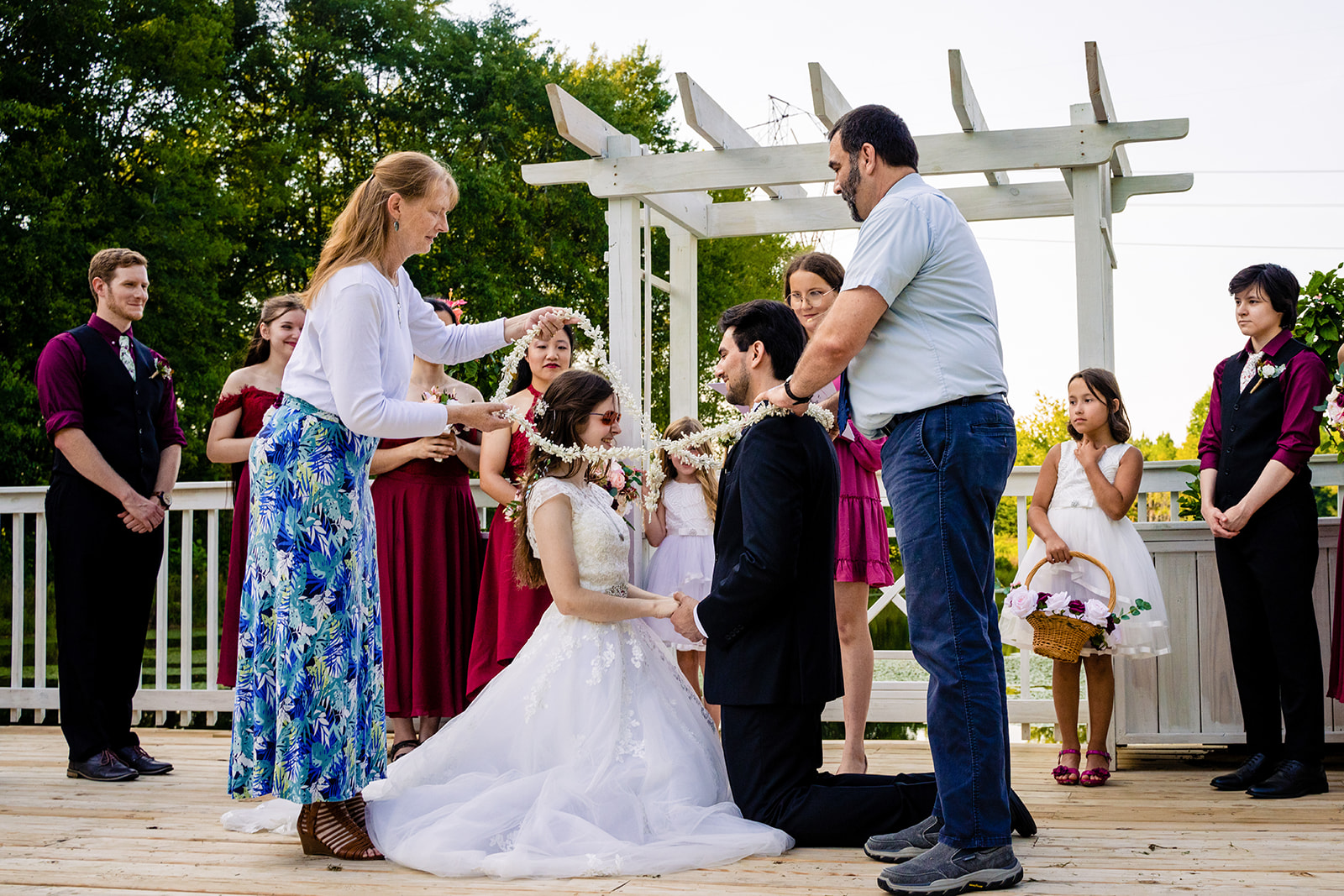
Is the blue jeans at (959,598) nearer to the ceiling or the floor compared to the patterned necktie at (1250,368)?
nearer to the floor

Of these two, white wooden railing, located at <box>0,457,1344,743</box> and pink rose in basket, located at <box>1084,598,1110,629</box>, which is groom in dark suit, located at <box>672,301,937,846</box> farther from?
white wooden railing, located at <box>0,457,1344,743</box>

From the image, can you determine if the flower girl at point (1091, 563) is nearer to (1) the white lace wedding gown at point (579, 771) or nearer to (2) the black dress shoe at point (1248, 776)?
(2) the black dress shoe at point (1248, 776)

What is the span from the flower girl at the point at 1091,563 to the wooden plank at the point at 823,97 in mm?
1389

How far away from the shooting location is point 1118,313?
1802 centimetres

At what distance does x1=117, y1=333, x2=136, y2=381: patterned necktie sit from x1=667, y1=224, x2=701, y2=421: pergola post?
8.36ft

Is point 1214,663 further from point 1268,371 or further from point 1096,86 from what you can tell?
point 1096,86

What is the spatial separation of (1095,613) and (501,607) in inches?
76.8

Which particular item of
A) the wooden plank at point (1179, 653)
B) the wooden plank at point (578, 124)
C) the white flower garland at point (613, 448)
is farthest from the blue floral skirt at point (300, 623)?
the wooden plank at point (1179, 653)

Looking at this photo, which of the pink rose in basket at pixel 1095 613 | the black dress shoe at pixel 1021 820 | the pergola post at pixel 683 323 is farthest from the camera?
the pergola post at pixel 683 323

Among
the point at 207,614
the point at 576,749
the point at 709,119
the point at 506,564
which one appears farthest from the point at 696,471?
the point at 207,614

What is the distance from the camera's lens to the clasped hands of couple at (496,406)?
9.12ft

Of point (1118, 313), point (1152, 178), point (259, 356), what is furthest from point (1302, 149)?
point (259, 356)

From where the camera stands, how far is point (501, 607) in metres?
3.94

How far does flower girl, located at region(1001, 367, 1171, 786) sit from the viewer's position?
382 cm
